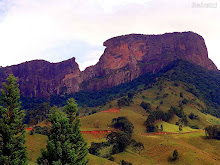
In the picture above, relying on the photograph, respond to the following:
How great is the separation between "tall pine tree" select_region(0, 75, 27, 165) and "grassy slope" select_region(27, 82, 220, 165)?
869 inches

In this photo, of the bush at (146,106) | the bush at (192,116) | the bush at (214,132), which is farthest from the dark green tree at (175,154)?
the bush at (192,116)

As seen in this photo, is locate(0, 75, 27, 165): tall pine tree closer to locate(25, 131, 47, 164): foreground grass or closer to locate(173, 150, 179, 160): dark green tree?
locate(25, 131, 47, 164): foreground grass

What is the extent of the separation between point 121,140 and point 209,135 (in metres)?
29.3

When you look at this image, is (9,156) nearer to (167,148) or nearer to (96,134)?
(167,148)

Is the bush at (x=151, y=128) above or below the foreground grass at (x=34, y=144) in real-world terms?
below

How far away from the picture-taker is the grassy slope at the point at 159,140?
170ft

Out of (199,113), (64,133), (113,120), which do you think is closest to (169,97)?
(199,113)

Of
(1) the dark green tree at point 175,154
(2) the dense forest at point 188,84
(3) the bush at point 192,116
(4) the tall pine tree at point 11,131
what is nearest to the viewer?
(4) the tall pine tree at point 11,131

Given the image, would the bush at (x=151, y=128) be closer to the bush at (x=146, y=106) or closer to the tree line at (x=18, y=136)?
the bush at (x=146, y=106)

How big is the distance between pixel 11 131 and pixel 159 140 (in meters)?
54.1

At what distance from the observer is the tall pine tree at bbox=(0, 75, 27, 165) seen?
22.7 metres

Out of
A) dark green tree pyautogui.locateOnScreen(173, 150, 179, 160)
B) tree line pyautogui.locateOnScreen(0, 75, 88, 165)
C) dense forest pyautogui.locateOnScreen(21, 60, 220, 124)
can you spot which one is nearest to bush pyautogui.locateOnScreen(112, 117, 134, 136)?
dark green tree pyautogui.locateOnScreen(173, 150, 179, 160)

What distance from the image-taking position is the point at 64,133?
26.0 m

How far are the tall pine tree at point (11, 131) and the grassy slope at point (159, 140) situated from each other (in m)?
22.1
